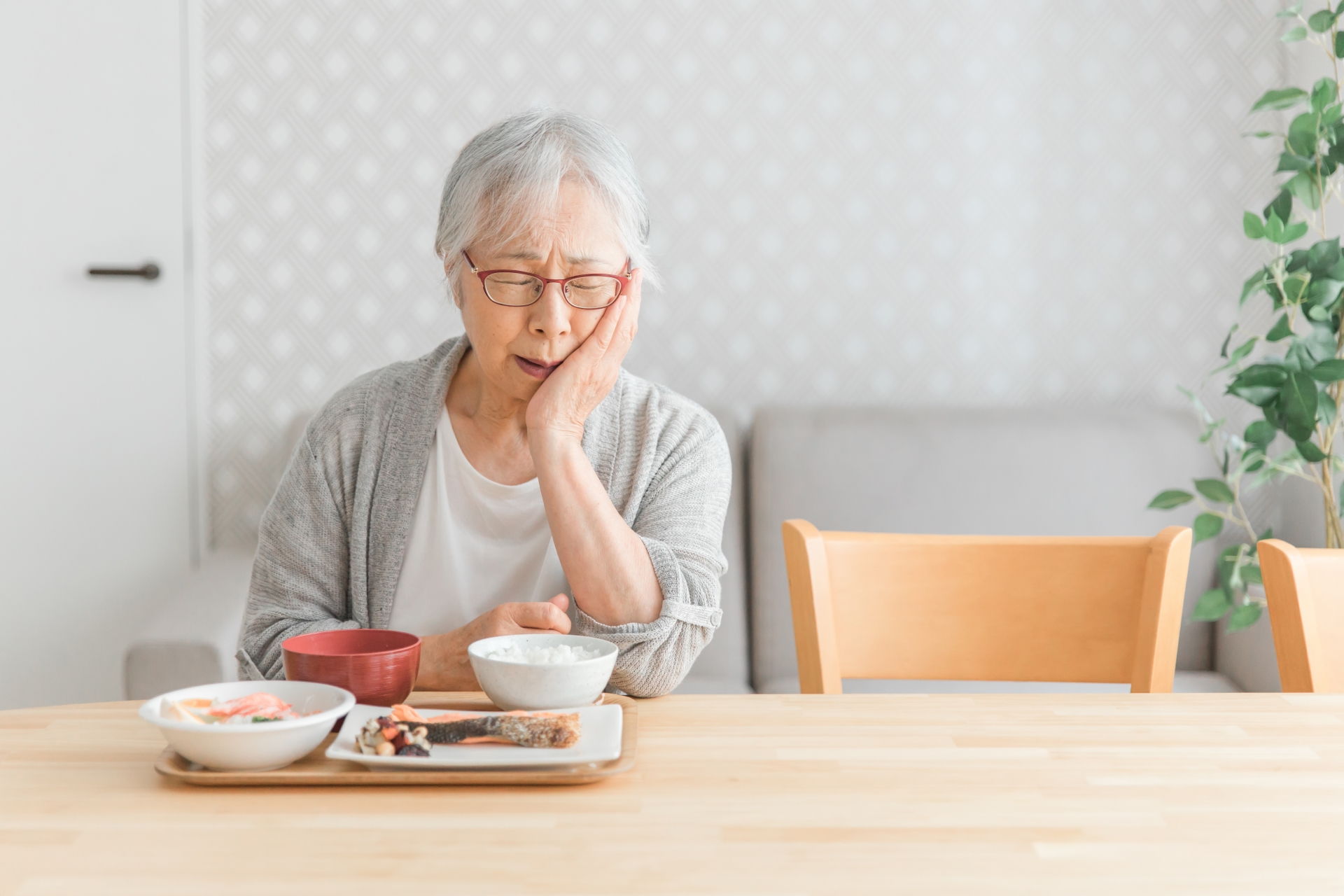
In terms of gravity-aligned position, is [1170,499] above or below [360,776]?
above

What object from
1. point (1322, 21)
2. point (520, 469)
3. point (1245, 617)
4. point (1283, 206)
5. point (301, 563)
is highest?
point (1322, 21)

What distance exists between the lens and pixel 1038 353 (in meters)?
2.42

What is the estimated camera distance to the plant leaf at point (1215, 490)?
6.70 ft

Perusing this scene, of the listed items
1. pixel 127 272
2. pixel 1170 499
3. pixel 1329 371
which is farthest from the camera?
pixel 127 272

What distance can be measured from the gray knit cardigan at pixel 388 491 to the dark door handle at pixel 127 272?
50.5 inches

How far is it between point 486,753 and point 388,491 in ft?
1.83

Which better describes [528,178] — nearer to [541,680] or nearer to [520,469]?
[520,469]

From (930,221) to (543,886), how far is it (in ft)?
6.73

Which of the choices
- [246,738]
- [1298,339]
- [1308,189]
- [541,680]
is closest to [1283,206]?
[1308,189]

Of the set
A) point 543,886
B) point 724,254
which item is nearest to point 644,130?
point 724,254

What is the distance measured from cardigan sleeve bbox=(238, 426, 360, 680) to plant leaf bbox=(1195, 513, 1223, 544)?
158cm

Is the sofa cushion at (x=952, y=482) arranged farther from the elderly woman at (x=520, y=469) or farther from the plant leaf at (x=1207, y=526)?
the elderly woman at (x=520, y=469)

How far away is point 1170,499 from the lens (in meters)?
2.02

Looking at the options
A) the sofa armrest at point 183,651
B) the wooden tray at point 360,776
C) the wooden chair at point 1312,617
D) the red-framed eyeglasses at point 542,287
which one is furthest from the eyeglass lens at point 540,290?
the sofa armrest at point 183,651
